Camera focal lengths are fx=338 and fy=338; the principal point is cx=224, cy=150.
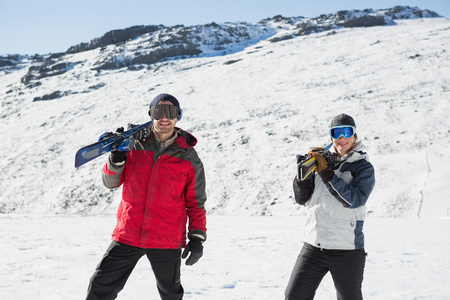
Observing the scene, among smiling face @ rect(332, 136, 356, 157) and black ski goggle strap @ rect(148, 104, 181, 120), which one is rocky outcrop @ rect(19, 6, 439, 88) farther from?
smiling face @ rect(332, 136, 356, 157)

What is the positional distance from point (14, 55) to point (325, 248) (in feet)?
503

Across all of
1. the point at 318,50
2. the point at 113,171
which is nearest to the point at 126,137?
the point at 113,171

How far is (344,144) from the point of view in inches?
137

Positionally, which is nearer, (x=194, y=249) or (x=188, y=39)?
(x=194, y=249)

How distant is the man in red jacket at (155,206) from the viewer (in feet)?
10.5

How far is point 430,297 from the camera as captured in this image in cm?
510

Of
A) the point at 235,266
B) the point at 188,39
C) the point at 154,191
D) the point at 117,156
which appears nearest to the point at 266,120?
the point at 235,266

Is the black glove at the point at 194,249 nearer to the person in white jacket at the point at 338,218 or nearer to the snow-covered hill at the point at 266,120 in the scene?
the person in white jacket at the point at 338,218

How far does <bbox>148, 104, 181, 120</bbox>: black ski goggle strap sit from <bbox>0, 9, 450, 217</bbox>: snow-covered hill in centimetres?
1360

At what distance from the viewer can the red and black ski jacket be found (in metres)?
3.23

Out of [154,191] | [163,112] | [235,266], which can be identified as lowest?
[235,266]

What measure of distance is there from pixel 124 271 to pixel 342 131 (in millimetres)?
2583

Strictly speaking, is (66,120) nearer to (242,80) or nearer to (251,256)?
(242,80)

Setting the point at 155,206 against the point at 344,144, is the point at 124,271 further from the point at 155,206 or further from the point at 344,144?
the point at 344,144
